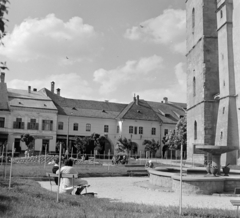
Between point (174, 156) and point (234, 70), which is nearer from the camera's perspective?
point (234, 70)

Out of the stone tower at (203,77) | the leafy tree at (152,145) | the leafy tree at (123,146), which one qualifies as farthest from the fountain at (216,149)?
the leafy tree at (152,145)

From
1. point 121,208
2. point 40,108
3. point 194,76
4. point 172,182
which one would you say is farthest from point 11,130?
point 121,208

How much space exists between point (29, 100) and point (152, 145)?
23.0 meters

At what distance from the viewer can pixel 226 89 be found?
2967cm

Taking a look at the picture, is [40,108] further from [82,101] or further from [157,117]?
[157,117]

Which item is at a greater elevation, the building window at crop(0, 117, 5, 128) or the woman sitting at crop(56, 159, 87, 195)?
the building window at crop(0, 117, 5, 128)

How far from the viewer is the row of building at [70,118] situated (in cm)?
5262

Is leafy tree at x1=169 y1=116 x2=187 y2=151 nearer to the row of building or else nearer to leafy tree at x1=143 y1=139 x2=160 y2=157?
leafy tree at x1=143 y1=139 x2=160 y2=157

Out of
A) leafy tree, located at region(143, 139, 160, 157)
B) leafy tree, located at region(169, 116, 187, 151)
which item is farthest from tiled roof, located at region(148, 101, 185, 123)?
leafy tree, located at region(169, 116, 187, 151)

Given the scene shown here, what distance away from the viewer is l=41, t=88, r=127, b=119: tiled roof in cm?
5834

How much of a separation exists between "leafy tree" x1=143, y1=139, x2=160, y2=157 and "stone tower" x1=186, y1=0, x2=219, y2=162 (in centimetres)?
1873

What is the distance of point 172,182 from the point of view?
1387 centimetres

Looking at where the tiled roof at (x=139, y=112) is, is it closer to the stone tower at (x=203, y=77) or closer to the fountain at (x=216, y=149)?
the stone tower at (x=203, y=77)

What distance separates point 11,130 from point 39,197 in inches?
1782
